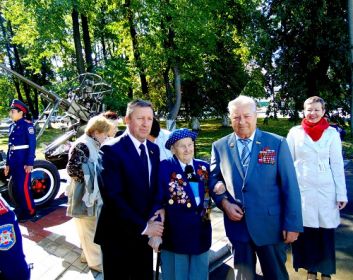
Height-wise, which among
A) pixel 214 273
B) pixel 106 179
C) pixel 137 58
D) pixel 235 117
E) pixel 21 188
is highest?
pixel 137 58

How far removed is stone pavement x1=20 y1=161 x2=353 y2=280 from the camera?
3578 millimetres

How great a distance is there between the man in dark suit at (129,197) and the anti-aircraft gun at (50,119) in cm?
365

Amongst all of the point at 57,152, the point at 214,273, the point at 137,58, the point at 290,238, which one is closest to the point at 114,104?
the point at 137,58

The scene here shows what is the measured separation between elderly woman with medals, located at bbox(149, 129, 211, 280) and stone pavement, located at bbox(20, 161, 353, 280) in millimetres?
1051

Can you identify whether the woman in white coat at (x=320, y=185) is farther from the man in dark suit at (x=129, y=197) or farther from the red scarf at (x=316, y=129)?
the man in dark suit at (x=129, y=197)

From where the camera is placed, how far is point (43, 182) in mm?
6094

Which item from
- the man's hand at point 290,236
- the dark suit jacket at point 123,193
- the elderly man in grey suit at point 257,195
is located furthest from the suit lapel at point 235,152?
the dark suit jacket at point 123,193

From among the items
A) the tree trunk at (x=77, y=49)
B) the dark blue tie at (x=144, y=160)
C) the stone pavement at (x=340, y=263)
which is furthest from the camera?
the tree trunk at (x=77, y=49)

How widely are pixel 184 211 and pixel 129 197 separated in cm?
44

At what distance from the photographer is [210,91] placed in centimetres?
1894

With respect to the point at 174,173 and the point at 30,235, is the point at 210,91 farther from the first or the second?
the point at 174,173

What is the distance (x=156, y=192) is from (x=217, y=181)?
511mm

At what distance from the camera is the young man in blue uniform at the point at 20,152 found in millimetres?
5227

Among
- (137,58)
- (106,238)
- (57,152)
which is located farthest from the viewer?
(137,58)
